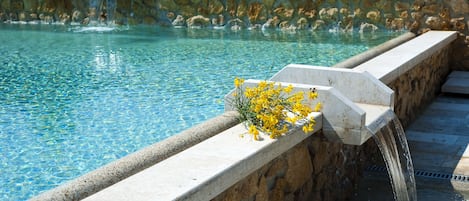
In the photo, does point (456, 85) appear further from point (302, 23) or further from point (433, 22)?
Result: point (302, 23)

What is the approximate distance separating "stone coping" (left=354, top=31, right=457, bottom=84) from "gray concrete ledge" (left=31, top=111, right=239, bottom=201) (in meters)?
2.27

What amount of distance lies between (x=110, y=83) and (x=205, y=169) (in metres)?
4.29

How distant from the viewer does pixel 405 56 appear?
727 centimetres

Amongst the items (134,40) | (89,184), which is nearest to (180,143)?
(89,184)

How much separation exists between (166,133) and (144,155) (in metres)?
1.82

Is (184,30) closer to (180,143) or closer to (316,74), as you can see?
(316,74)

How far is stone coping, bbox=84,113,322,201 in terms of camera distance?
2980 millimetres

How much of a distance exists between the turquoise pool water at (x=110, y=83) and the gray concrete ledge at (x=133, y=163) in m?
0.90

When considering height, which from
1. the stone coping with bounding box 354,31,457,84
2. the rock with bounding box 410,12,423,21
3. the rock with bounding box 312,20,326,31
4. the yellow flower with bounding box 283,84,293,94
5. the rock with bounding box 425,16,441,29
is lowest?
the stone coping with bounding box 354,31,457,84

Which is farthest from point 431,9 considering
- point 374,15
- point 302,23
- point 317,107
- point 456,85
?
point 317,107

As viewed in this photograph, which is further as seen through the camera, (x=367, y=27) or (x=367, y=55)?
(x=367, y=27)

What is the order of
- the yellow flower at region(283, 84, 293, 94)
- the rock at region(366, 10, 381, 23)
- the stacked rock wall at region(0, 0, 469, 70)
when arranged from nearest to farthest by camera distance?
the yellow flower at region(283, 84, 293, 94)
the stacked rock wall at region(0, 0, 469, 70)
the rock at region(366, 10, 381, 23)

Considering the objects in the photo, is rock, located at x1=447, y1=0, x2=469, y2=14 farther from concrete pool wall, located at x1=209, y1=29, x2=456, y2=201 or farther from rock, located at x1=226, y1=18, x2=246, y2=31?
rock, located at x1=226, y1=18, x2=246, y2=31

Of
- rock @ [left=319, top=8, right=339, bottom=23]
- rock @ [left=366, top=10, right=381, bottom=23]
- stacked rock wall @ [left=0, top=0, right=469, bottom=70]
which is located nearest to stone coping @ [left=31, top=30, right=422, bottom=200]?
stacked rock wall @ [left=0, top=0, right=469, bottom=70]
